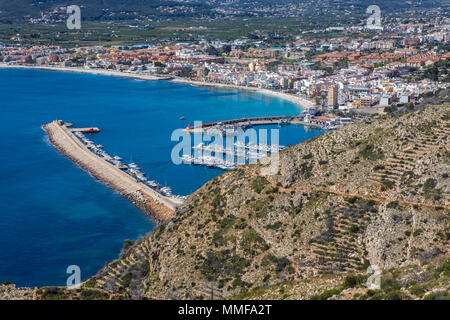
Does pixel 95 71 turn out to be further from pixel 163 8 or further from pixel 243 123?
pixel 163 8

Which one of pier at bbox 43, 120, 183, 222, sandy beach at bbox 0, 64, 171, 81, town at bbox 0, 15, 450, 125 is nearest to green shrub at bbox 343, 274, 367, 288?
pier at bbox 43, 120, 183, 222

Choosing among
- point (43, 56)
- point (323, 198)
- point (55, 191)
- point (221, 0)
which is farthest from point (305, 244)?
point (221, 0)

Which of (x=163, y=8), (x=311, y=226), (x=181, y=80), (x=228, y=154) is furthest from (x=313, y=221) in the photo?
(x=163, y=8)

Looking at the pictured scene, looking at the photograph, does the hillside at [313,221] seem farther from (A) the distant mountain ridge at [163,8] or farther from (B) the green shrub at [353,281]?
(A) the distant mountain ridge at [163,8]

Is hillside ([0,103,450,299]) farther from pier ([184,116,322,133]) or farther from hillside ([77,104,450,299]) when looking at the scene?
pier ([184,116,322,133])

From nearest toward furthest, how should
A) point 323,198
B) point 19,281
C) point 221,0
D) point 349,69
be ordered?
point 323,198, point 19,281, point 349,69, point 221,0
